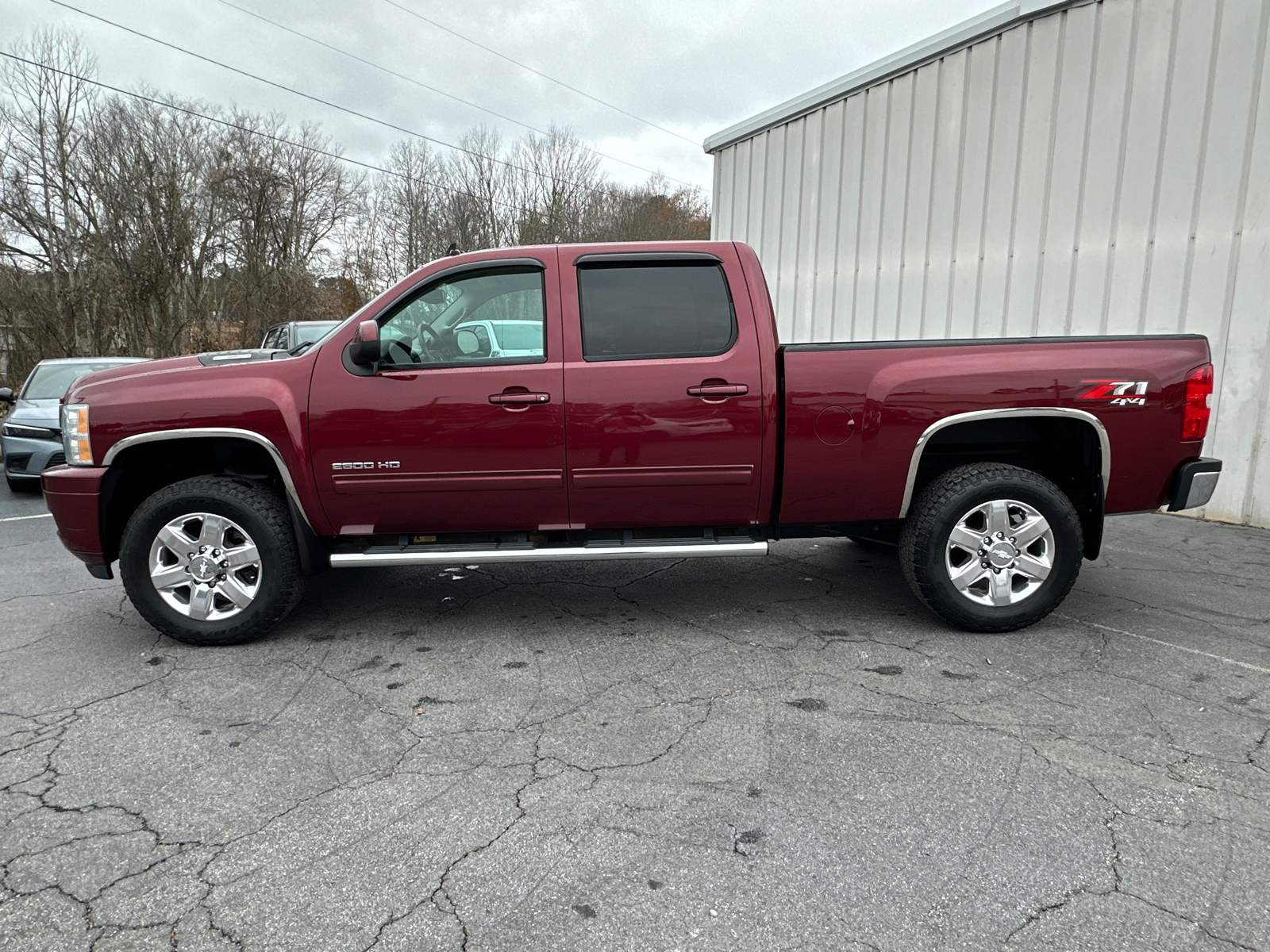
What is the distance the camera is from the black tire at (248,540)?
13.0 feet

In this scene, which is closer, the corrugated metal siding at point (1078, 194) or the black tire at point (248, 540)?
the black tire at point (248, 540)

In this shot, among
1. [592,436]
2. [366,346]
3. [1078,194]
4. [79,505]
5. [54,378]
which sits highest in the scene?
[1078,194]

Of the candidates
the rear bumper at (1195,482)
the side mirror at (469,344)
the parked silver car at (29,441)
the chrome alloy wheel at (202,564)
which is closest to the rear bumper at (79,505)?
the chrome alloy wheel at (202,564)

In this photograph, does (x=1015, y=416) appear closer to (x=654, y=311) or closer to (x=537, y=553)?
(x=654, y=311)

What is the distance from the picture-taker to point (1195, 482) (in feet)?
13.1

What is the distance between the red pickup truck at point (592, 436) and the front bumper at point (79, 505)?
0.5 inches

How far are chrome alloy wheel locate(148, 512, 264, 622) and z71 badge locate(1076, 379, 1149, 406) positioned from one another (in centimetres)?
411

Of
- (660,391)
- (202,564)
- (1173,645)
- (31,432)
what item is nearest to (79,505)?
(202,564)

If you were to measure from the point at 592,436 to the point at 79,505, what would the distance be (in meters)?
2.51

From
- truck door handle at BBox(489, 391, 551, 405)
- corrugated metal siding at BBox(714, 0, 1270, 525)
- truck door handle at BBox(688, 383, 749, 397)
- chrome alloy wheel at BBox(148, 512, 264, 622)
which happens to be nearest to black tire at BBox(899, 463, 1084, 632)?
truck door handle at BBox(688, 383, 749, 397)

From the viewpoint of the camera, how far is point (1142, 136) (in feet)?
23.4

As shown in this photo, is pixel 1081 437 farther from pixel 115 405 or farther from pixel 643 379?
pixel 115 405

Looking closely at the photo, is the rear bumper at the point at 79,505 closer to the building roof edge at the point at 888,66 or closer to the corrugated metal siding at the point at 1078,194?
the corrugated metal siding at the point at 1078,194

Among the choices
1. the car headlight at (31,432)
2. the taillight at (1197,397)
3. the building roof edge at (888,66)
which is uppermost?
the building roof edge at (888,66)
